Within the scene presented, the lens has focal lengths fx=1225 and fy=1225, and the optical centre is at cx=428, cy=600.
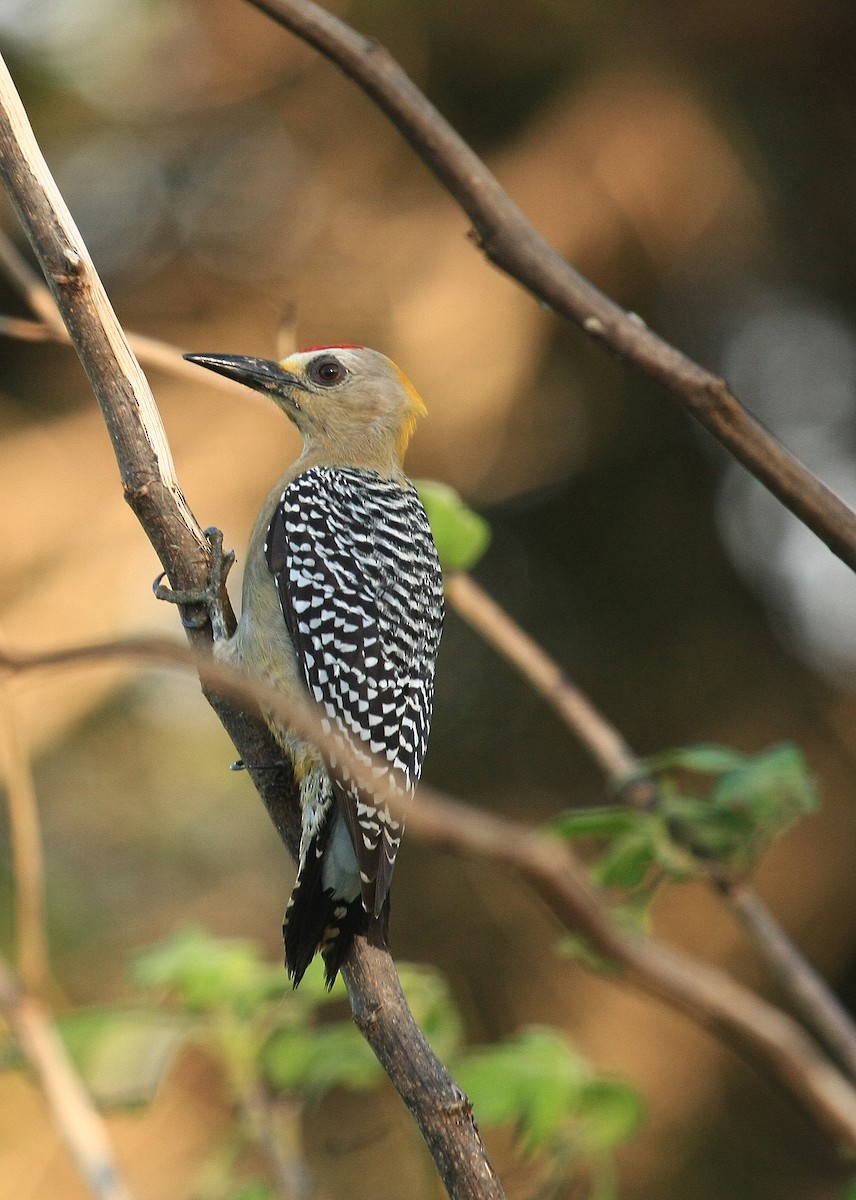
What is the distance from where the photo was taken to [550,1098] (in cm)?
251

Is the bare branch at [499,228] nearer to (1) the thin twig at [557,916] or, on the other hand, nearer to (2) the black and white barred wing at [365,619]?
(1) the thin twig at [557,916]

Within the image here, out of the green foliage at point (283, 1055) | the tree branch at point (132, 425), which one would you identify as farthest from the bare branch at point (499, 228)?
the green foliage at point (283, 1055)

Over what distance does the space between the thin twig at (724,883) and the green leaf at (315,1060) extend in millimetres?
838

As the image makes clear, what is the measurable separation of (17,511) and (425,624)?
3172mm

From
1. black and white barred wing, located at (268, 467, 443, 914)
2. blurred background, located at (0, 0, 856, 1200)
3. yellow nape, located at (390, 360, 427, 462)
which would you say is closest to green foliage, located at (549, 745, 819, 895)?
black and white barred wing, located at (268, 467, 443, 914)

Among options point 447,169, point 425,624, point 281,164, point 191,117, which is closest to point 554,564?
point 281,164

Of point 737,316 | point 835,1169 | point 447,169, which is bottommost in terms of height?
point 835,1169

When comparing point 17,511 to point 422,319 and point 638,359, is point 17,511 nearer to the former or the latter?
point 422,319

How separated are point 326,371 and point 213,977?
2.20 metres

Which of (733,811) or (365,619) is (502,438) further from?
(733,811)

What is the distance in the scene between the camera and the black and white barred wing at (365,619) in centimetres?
294

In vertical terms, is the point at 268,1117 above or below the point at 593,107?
below

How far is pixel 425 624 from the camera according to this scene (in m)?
3.48

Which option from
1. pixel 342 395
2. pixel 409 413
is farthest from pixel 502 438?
pixel 342 395
